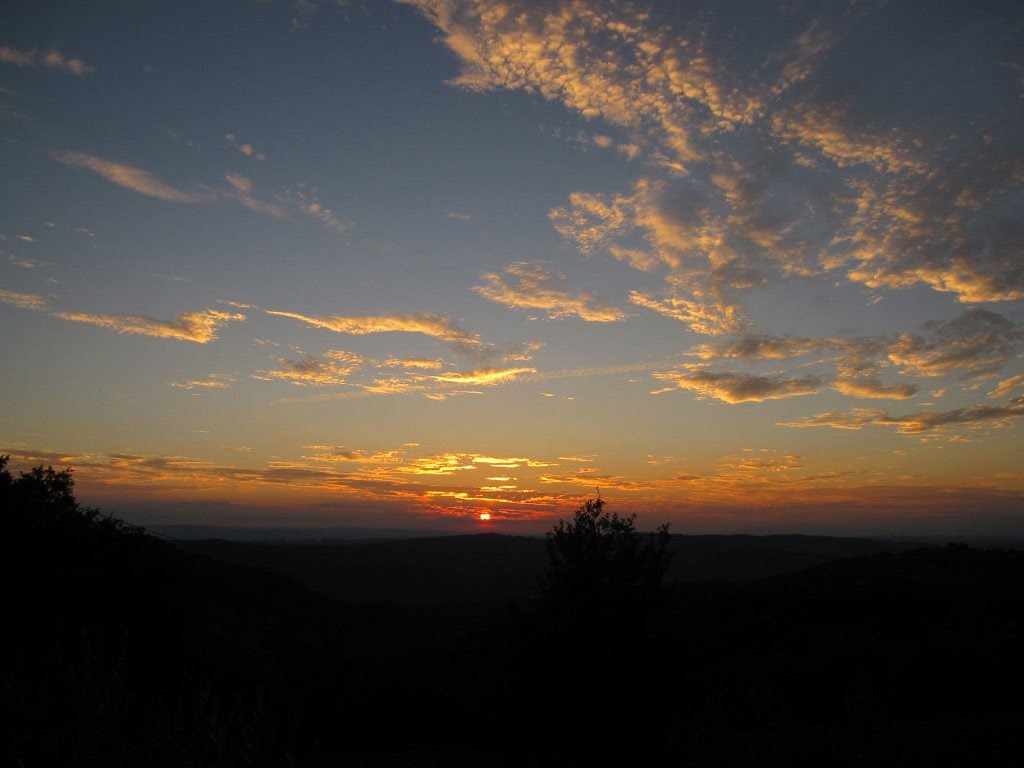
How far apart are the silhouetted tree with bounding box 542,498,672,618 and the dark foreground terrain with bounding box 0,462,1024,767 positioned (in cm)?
15

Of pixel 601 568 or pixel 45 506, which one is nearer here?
pixel 601 568

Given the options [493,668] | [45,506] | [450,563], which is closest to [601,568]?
[493,668]

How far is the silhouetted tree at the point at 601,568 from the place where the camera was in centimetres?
775

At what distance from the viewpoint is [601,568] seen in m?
8.08

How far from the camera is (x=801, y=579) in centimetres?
3055

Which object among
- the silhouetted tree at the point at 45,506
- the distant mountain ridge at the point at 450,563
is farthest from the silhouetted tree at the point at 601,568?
the distant mountain ridge at the point at 450,563

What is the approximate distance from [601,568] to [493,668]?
8.43m

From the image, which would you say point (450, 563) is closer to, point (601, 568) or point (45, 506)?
point (45, 506)

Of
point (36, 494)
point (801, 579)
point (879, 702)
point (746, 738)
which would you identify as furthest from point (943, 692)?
point (36, 494)

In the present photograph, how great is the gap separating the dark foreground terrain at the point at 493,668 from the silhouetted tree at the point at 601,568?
0.15 meters

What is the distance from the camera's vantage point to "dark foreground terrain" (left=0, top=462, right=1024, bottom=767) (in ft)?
23.3

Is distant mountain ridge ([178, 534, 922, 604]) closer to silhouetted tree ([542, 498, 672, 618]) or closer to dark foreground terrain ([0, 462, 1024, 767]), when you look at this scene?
dark foreground terrain ([0, 462, 1024, 767])

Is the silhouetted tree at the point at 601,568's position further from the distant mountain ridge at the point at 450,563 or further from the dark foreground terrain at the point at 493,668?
the distant mountain ridge at the point at 450,563

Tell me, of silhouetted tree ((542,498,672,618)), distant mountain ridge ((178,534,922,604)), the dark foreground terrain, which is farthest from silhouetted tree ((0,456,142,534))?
distant mountain ridge ((178,534,922,604))
